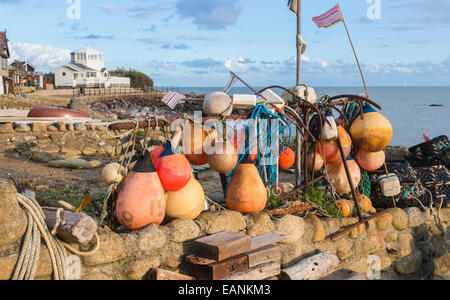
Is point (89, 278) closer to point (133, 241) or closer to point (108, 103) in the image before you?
point (133, 241)

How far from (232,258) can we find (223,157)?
111 centimetres

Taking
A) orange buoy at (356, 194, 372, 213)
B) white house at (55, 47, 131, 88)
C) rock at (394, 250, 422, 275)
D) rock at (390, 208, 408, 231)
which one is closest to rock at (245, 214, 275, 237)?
orange buoy at (356, 194, 372, 213)

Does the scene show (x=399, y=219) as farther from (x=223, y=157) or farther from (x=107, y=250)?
(x=107, y=250)

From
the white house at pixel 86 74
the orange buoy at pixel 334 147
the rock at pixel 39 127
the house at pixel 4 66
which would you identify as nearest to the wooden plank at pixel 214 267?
the orange buoy at pixel 334 147

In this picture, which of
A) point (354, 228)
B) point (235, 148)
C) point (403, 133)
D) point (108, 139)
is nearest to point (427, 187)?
point (354, 228)

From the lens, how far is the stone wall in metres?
3.24

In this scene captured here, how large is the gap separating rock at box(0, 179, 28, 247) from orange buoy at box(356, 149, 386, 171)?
14.0 ft

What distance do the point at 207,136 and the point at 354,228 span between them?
2.35m

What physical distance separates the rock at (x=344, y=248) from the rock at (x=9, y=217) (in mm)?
3638

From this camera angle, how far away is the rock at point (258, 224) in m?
4.61

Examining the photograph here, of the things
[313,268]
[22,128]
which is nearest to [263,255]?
[313,268]

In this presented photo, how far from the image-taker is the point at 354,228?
18.0 feet

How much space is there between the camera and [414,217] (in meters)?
6.30

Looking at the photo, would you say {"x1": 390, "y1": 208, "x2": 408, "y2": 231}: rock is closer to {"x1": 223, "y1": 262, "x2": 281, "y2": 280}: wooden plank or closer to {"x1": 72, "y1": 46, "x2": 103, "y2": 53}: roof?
{"x1": 223, "y1": 262, "x2": 281, "y2": 280}: wooden plank
